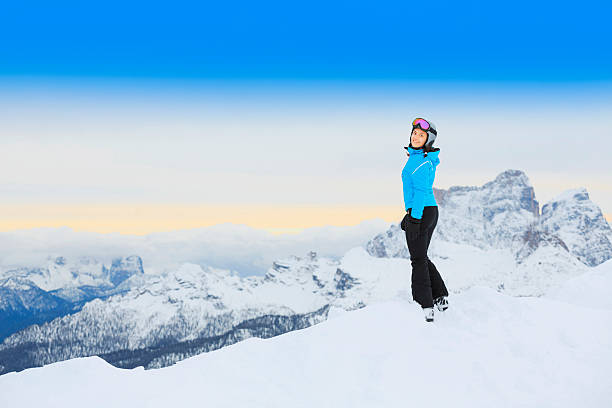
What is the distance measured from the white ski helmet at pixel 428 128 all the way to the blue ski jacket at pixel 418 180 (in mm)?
258

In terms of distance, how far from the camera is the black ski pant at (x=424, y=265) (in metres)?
11.2

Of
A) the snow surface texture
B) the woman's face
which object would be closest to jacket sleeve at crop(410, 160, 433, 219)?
the woman's face

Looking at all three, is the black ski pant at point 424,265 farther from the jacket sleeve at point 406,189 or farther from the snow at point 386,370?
the snow at point 386,370

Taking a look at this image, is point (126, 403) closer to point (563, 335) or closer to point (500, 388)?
point (500, 388)

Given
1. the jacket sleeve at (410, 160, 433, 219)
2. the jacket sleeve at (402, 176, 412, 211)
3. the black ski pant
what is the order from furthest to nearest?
the black ski pant
the jacket sleeve at (402, 176, 412, 211)
the jacket sleeve at (410, 160, 433, 219)

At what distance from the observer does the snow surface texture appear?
868cm

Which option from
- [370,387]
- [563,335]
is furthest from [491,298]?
[370,387]

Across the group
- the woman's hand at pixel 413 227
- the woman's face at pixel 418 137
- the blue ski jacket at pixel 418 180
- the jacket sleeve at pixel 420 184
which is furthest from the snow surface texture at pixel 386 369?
the woman's face at pixel 418 137

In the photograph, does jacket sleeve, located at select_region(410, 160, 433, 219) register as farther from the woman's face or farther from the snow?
the snow

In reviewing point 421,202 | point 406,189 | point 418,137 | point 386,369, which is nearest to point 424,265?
point 421,202

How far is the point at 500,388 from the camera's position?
9.06m

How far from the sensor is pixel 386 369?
9.54 meters

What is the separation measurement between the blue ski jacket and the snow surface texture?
2694mm

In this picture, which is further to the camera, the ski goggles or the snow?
the ski goggles
